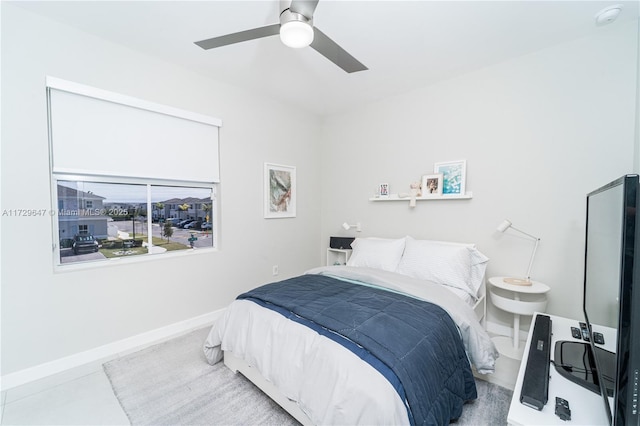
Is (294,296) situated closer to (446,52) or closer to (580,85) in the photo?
(446,52)

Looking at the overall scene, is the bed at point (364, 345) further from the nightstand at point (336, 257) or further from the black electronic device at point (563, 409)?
the nightstand at point (336, 257)

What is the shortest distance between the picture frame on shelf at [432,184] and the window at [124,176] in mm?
2306

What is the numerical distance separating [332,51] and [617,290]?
1909 mm

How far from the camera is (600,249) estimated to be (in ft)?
4.07

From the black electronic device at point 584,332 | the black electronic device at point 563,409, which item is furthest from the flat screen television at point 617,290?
the black electronic device at point 584,332

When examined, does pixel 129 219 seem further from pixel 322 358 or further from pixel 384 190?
pixel 384 190

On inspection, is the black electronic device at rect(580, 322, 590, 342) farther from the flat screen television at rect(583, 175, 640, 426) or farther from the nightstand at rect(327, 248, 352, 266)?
the nightstand at rect(327, 248, 352, 266)

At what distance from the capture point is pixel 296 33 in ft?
4.78

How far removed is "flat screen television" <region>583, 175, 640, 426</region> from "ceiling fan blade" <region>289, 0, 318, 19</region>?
Answer: 1.55 m

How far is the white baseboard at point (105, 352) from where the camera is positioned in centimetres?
183

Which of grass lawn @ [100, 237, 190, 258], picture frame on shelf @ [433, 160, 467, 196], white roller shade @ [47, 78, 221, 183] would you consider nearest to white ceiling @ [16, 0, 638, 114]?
white roller shade @ [47, 78, 221, 183]

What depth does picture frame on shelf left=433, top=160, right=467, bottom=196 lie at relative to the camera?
2697 mm

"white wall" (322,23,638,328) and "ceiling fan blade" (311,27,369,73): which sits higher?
"ceiling fan blade" (311,27,369,73)

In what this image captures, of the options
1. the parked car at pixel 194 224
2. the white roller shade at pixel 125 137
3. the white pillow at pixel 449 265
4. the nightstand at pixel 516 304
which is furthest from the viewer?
the parked car at pixel 194 224
